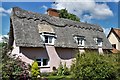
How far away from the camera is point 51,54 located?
2050cm

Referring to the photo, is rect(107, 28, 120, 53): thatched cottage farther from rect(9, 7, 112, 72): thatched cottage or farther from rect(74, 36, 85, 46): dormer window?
rect(74, 36, 85, 46): dormer window

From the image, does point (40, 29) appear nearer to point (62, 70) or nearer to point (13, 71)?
point (62, 70)

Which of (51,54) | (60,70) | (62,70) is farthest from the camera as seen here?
(51,54)

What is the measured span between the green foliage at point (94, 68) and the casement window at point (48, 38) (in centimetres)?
845

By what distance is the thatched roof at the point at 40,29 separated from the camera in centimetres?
1872

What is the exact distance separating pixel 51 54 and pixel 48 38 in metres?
1.46

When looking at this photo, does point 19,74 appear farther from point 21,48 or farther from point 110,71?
point 21,48

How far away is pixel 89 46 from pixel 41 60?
20.8 ft

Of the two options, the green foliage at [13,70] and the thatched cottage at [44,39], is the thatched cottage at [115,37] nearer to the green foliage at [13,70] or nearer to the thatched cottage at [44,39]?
the thatched cottage at [44,39]

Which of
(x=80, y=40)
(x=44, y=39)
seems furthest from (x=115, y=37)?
(x=44, y=39)

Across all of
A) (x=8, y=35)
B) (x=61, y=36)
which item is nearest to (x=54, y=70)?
(x=61, y=36)

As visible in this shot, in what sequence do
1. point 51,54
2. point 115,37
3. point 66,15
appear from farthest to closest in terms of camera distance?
point 66,15 < point 115,37 < point 51,54

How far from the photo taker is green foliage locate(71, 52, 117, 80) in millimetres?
11469

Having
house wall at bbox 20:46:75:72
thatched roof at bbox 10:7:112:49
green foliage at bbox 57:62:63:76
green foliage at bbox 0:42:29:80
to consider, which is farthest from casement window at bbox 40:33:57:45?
green foliage at bbox 0:42:29:80
